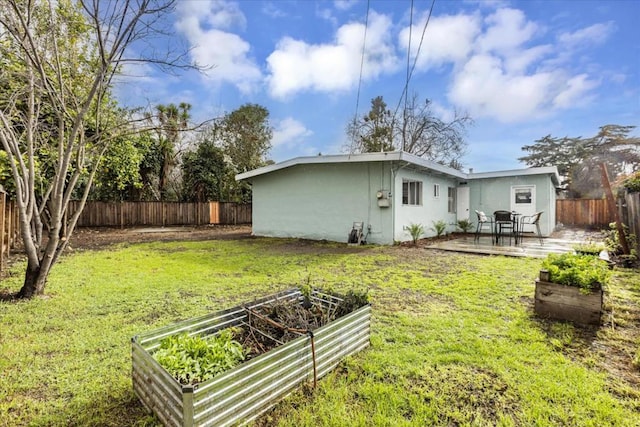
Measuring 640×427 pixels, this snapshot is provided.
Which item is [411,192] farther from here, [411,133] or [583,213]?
[583,213]

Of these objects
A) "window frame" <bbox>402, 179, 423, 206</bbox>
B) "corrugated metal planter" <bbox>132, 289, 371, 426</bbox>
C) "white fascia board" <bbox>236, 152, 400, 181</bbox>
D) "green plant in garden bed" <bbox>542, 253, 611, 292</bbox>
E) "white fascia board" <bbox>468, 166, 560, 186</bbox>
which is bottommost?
"corrugated metal planter" <bbox>132, 289, 371, 426</bbox>

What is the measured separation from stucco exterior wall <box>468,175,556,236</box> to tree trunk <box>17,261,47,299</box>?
43.9ft

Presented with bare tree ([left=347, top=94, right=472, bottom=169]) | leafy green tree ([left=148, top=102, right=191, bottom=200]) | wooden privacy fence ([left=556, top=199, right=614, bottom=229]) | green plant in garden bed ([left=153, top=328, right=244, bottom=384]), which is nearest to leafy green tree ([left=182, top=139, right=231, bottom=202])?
leafy green tree ([left=148, top=102, right=191, bottom=200])

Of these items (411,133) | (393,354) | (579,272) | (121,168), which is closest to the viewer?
(393,354)

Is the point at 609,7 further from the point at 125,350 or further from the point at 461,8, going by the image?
the point at 125,350

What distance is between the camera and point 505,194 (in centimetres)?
1173

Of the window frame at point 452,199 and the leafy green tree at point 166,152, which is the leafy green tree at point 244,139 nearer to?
the leafy green tree at point 166,152

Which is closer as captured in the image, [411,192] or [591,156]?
[411,192]

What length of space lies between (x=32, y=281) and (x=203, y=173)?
13385 millimetres

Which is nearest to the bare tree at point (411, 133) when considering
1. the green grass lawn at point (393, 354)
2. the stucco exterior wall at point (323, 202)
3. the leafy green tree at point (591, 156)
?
the leafy green tree at point (591, 156)

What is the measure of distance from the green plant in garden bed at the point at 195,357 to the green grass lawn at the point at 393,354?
1.07 ft

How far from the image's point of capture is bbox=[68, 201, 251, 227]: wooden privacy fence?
45.8 ft

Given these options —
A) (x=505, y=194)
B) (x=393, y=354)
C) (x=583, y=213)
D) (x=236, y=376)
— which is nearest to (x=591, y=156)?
(x=583, y=213)

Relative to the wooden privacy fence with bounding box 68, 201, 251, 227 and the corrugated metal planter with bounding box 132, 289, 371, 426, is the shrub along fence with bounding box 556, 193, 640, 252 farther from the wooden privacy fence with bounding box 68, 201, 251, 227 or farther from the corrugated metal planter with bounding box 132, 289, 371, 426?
the wooden privacy fence with bounding box 68, 201, 251, 227
